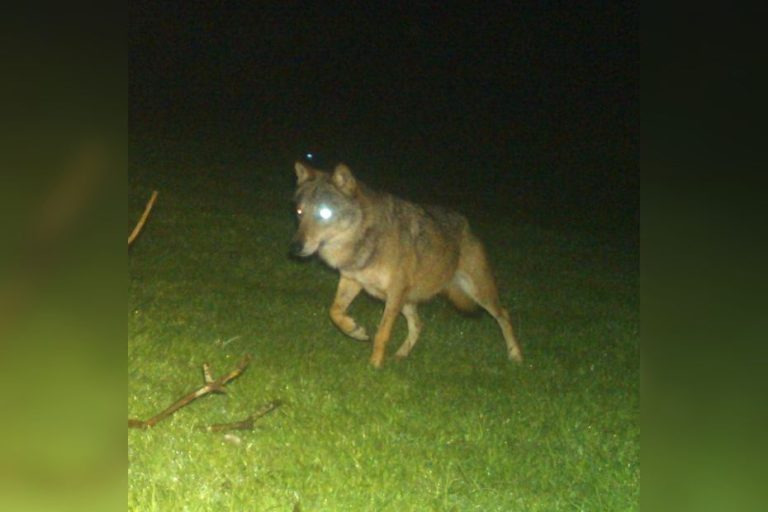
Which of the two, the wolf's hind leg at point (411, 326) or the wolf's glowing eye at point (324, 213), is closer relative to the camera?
the wolf's glowing eye at point (324, 213)

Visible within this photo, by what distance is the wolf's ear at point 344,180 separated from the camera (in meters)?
9.31

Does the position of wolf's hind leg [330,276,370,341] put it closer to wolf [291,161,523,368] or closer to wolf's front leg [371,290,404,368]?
wolf [291,161,523,368]

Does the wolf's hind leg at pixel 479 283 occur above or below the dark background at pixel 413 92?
above

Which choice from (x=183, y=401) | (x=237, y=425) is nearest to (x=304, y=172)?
(x=237, y=425)

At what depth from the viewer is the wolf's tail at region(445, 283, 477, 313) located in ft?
33.2

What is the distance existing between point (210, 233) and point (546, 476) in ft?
30.6

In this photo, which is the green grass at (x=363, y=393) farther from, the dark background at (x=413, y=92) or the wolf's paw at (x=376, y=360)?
the dark background at (x=413, y=92)

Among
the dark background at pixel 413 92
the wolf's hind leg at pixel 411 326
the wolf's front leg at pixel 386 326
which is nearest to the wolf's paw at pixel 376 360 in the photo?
the wolf's front leg at pixel 386 326

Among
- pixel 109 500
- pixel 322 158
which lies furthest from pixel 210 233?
pixel 109 500

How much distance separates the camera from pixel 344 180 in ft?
30.7

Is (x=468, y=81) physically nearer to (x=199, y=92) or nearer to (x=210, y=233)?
(x=199, y=92)

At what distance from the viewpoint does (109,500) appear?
10.1ft

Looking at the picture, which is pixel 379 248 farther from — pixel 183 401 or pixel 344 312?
pixel 183 401

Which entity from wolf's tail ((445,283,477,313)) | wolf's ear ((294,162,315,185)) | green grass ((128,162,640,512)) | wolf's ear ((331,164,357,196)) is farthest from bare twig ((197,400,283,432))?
wolf's tail ((445,283,477,313))
